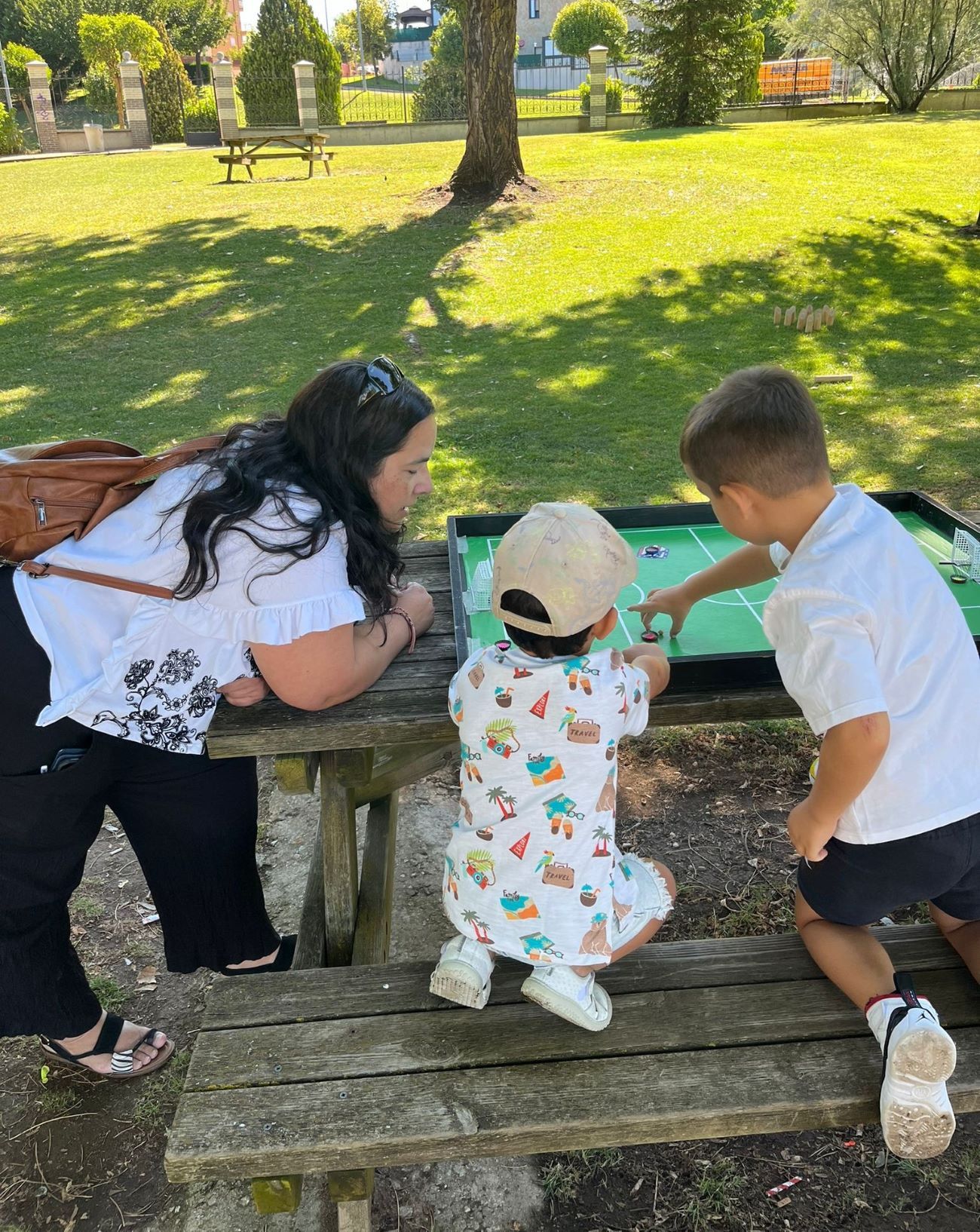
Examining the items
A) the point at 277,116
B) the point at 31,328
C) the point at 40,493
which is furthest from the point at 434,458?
the point at 277,116

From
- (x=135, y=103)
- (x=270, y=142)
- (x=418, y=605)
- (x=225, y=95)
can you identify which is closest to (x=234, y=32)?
(x=135, y=103)

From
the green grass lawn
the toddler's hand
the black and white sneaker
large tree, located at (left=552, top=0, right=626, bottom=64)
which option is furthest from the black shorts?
large tree, located at (left=552, top=0, right=626, bottom=64)

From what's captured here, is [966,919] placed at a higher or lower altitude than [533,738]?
lower

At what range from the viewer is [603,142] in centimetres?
1872

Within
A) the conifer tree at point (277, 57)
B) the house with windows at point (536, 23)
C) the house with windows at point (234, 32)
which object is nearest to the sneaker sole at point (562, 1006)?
the conifer tree at point (277, 57)

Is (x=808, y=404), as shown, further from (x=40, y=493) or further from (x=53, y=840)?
(x=53, y=840)

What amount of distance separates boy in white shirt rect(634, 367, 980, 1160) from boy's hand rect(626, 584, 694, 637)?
1.24 feet

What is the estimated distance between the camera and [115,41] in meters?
28.2

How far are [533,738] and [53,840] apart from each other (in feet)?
3.81

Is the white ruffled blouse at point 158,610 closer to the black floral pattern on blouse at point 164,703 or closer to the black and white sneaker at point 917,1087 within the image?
the black floral pattern on blouse at point 164,703

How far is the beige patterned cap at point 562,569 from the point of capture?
1.75m

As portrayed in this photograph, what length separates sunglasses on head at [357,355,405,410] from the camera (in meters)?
2.06

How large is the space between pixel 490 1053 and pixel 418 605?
1039 mm

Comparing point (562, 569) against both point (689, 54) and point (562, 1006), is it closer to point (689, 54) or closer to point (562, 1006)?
point (562, 1006)
